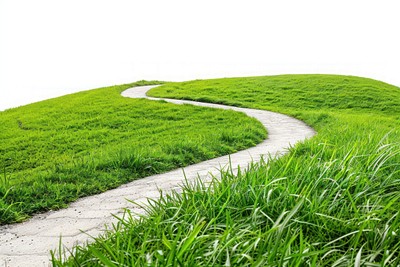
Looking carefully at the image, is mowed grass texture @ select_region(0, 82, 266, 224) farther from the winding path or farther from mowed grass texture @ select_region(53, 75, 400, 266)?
mowed grass texture @ select_region(53, 75, 400, 266)

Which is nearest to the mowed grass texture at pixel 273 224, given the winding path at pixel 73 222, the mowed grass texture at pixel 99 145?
the winding path at pixel 73 222

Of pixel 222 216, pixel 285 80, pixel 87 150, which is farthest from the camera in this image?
pixel 285 80

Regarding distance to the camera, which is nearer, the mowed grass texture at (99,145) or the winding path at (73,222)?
the winding path at (73,222)

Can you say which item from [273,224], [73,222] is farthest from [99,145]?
[273,224]

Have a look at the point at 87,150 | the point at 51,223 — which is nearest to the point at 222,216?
the point at 51,223

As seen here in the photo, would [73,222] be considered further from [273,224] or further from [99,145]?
[99,145]

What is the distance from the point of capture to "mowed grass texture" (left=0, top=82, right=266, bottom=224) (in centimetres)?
436

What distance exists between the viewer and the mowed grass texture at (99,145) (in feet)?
14.3

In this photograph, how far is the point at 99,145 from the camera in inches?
373

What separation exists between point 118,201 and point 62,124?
9.81 m

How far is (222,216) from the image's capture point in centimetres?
229

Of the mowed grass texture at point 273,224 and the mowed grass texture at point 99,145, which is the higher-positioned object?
the mowed grass texture at point 273,224

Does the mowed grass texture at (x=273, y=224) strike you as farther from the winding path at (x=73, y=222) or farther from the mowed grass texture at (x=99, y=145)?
the mowed grass texture at (x=99, y=145)

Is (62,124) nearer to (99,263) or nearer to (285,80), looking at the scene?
(99,263)
